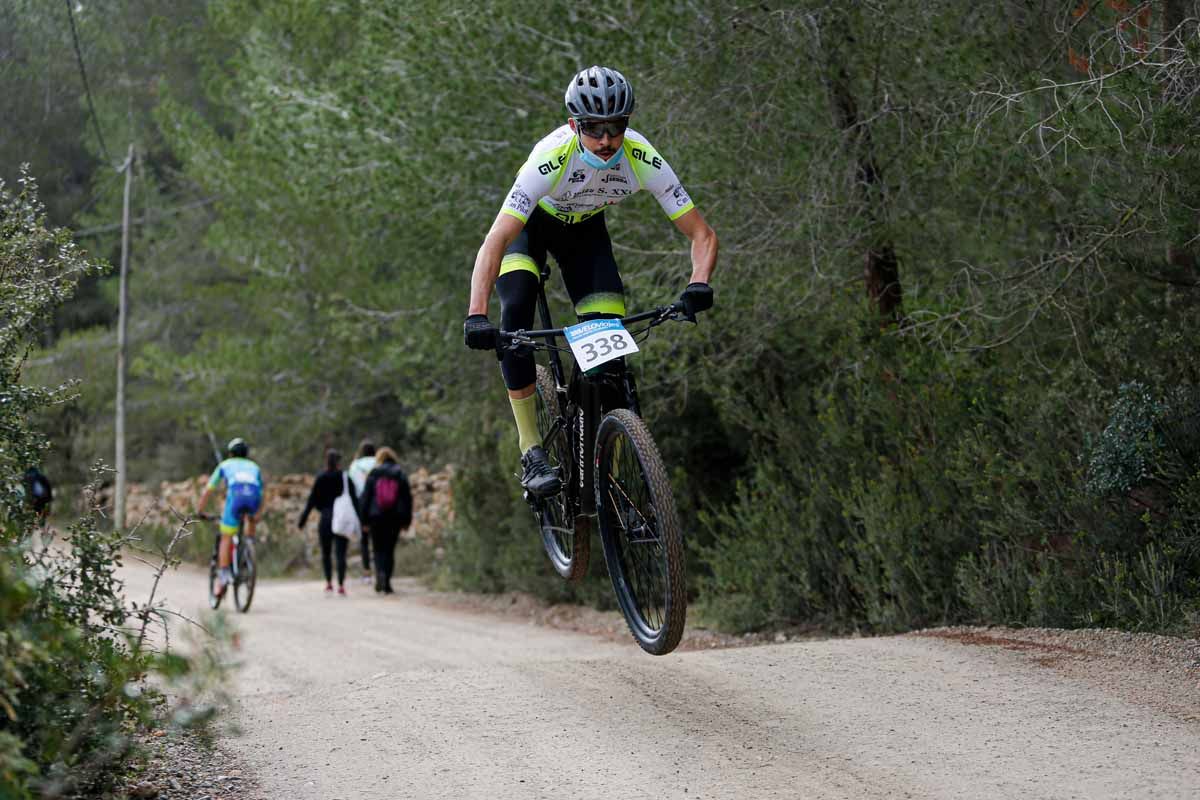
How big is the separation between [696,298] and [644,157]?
0.87 meters

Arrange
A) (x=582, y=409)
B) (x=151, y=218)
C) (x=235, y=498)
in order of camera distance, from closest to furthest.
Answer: (x=582, y=409)
(x=235, y=498)
(x=151, y=218)

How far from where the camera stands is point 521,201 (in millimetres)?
6586

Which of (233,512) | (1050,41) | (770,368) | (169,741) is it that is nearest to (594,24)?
(770,368)

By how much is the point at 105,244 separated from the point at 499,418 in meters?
24.8

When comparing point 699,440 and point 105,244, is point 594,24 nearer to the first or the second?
point 699,440

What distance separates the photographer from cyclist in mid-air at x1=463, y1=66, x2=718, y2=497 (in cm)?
638

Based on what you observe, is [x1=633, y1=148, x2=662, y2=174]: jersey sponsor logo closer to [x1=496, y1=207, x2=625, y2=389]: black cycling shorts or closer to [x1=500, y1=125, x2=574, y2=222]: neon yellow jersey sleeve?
[x1=500, y1=125, x2=574, y2=222]: neon yellow jersey sleeve

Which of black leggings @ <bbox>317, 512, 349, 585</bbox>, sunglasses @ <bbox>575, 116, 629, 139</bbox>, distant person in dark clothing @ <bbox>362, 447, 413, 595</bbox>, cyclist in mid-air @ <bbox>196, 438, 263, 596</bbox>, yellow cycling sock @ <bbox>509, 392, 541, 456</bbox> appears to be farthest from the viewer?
black leggings @ <bbox>317, 512, 349, 585</bbox>

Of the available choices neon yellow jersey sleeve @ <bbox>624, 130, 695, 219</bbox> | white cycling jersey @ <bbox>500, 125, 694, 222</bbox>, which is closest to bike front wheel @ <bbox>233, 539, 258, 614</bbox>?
white cycling jersey @ <bbox>500, 125, 694, 222</bbox>

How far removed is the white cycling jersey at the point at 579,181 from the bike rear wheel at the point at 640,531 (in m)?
1.17

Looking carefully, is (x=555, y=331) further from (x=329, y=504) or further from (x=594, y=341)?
(x=329, y=504)

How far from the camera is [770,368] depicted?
42.1ft

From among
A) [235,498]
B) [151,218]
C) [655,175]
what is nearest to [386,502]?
[235,498]

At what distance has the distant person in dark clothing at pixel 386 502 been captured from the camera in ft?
58.9
